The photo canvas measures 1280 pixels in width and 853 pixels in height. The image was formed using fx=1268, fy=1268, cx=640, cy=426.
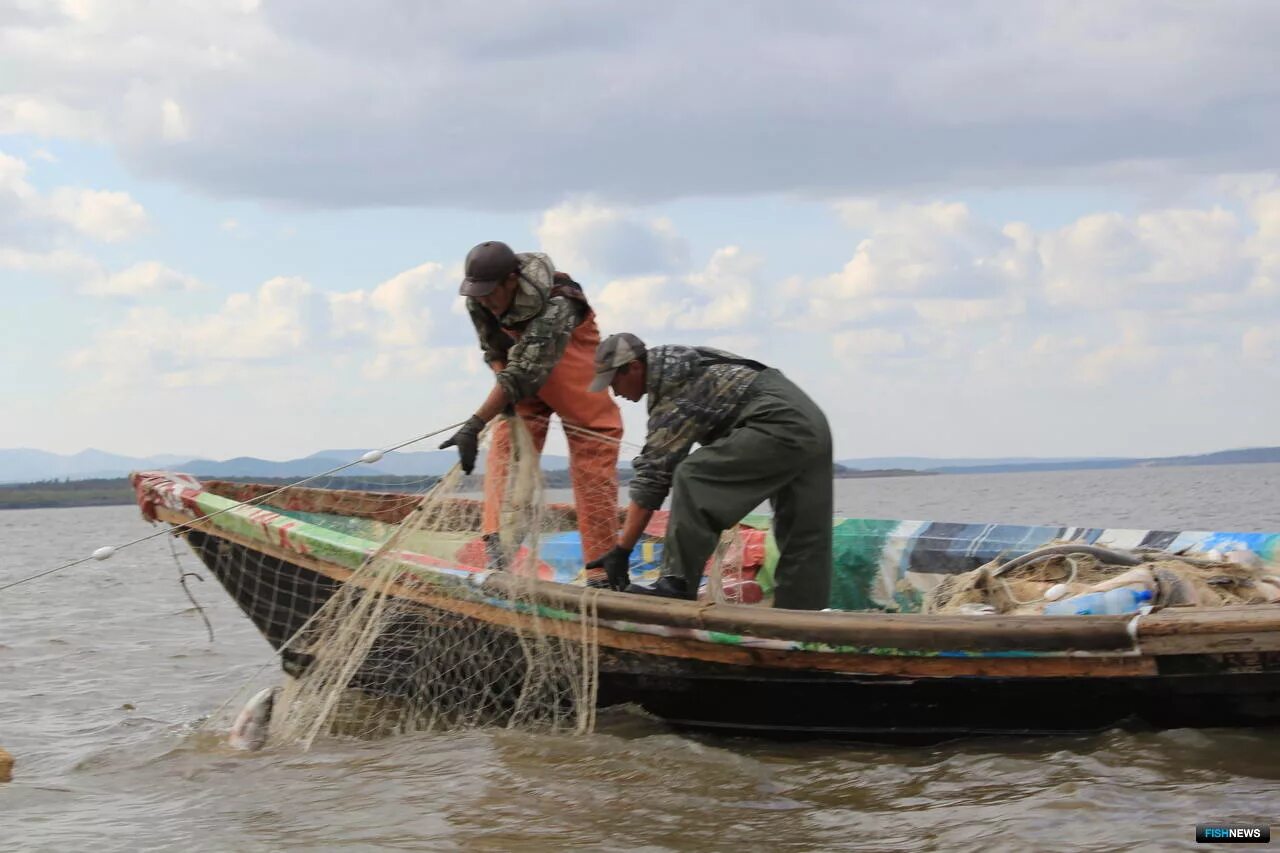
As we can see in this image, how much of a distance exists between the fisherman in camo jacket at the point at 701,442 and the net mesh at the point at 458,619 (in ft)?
Answer: 0.63

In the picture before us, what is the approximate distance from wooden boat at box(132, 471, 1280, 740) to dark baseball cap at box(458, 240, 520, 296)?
1218mm

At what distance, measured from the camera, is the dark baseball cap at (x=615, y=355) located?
4.93 metres

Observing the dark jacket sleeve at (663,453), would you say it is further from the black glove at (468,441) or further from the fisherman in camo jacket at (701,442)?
the black glove at (468,441)

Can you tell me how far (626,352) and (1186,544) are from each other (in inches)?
124

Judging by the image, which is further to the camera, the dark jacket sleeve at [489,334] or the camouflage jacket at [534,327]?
the dark jacket sleeve at [489,334]

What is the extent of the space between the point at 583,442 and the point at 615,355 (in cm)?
97

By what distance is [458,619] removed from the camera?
543 centimetres

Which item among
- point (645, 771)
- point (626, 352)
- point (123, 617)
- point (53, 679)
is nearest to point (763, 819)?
point (645, 771)

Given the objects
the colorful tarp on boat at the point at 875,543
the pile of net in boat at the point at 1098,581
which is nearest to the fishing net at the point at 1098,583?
the pile of net in boat at the point at 1098,581

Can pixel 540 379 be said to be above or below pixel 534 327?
below

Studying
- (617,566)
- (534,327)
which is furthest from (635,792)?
(534,327)

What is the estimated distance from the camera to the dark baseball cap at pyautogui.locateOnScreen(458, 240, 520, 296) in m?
5.38

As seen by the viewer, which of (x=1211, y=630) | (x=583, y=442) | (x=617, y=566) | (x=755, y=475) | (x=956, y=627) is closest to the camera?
(x=1211, y=630)

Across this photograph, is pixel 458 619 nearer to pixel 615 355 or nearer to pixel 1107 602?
pixel 615 355
